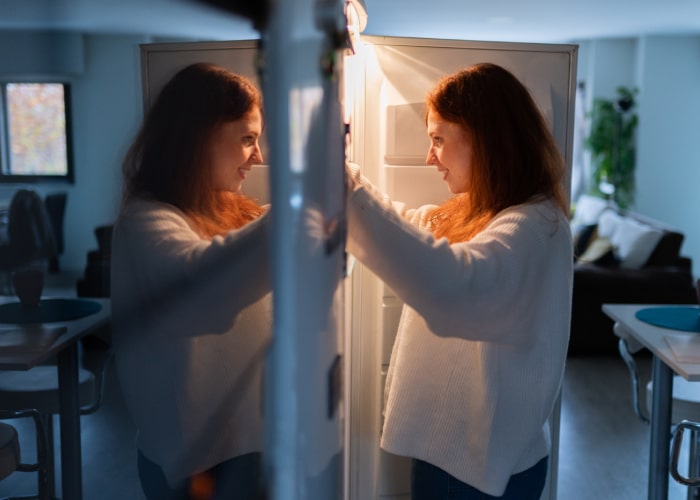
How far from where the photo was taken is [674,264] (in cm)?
472

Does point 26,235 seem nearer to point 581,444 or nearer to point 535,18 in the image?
point 581,444

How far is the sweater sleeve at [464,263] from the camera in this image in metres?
1.04

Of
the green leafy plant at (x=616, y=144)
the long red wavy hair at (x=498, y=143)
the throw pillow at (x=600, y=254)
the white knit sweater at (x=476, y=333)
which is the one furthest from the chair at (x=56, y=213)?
the green leafy plant at (x=616, y=144)

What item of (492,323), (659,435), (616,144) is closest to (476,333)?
(492,323)

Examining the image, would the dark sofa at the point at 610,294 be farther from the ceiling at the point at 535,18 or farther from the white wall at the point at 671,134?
the white wall at the point at 671,134

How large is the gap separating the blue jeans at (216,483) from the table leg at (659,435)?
1.80 meters

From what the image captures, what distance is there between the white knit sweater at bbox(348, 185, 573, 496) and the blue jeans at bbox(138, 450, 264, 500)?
0.45 m

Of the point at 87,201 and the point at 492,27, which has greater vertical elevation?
the point at 492,27

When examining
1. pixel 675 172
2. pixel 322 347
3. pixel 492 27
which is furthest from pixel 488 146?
pixel 675 172

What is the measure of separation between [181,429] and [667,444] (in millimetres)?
1968

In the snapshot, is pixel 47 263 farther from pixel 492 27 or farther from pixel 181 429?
pixel 492 27

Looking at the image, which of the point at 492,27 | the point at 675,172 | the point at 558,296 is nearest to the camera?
the point at 558,296

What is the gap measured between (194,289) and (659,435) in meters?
1.99

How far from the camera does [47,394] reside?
1.66 ft
